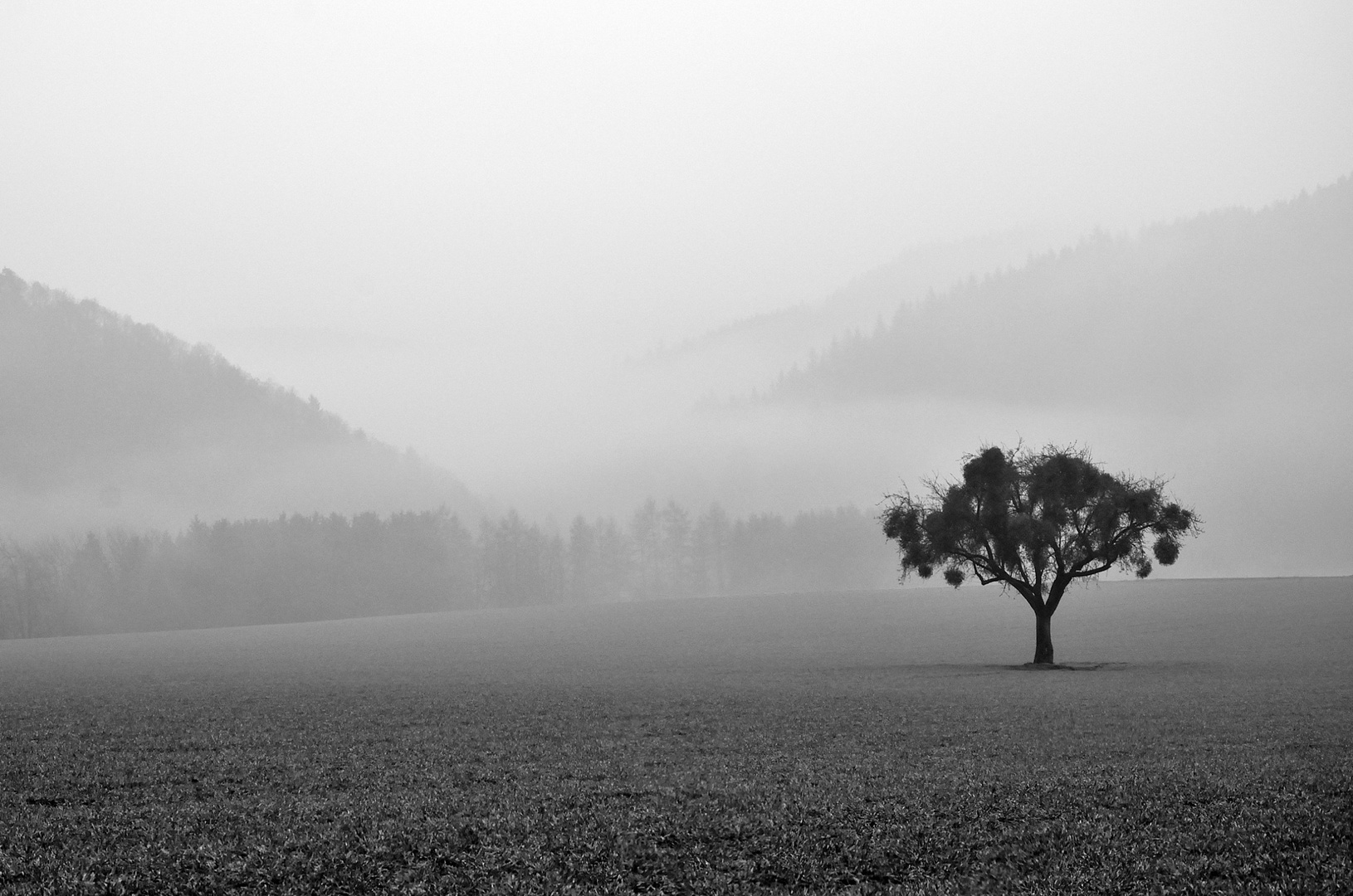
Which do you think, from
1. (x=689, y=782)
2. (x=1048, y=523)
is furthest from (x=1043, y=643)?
(x=689, y=782)

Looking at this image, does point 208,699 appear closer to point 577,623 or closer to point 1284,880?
point 1284,880

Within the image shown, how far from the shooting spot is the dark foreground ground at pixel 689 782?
48.0 feet

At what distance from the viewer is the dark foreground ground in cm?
1464

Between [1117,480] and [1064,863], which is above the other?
[1117,480]

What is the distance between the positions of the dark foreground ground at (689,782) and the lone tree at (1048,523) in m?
9.25

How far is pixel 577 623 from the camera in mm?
134375

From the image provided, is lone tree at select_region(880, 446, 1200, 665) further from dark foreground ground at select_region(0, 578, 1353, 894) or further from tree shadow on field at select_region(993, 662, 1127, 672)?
dark foreground ground at select_region(0, 578, 1353, 894)

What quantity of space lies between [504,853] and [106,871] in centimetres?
623

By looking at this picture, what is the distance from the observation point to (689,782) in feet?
69.6

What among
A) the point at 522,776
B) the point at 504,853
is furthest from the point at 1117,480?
the point at 504,853

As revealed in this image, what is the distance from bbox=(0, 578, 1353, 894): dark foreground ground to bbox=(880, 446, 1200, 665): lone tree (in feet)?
30.4

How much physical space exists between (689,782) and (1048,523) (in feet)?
160

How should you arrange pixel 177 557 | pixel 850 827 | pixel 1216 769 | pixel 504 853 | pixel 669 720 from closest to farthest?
pixel 504 853, pixel 850 827, pixel 1216 769, pixel 669 720, pixel 177 557

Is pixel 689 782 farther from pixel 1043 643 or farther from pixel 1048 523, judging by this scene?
pixel 1043 643
